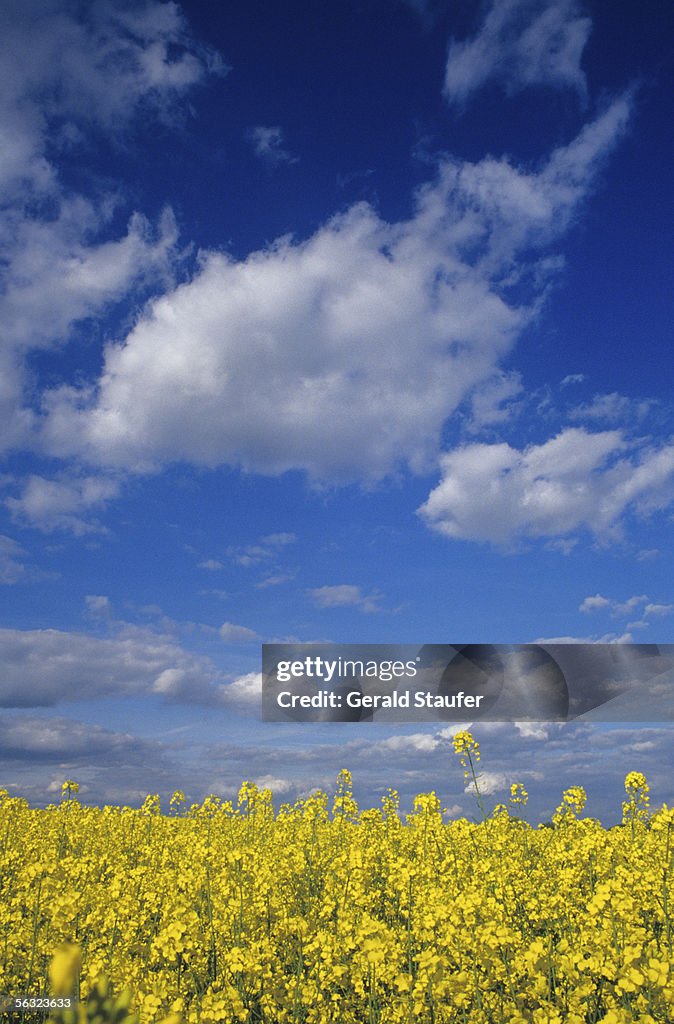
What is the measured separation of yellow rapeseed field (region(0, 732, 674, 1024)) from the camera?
20.1 ft

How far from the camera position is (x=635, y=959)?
596 centimetres

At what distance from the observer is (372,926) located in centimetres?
623

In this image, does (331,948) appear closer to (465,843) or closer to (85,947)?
(85,947)

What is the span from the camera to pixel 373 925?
623cm

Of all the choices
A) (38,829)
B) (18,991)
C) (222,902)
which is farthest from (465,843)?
(38,829)

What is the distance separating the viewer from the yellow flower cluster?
6113mm

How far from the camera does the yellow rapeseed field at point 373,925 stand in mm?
6117

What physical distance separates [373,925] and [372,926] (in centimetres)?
1

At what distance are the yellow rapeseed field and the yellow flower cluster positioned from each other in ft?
0.09

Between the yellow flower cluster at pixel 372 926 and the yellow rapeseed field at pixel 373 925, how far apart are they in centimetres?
3

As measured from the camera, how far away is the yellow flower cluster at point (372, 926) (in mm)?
6113

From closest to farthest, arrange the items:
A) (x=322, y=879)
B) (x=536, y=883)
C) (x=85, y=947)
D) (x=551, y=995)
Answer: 1. (x=551, y=995)
2. (x=85, y=947)
3. (x=536, y=883)
4. (x=322, y=879)

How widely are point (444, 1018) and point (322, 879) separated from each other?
4.25m

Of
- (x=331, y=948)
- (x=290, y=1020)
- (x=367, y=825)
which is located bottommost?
(x=290, y=1020)
